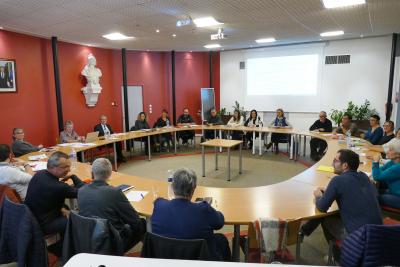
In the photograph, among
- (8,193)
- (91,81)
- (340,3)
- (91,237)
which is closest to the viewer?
(91,237)

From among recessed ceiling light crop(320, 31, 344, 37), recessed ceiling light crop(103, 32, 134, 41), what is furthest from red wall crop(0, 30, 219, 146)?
recessed ceiling light crop(320, 31, 344, 37)

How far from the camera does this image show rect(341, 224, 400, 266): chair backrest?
5.71ft

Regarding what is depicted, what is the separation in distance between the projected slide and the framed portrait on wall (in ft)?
21.7

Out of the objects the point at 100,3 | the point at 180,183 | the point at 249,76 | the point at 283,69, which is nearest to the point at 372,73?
the point at 283,69

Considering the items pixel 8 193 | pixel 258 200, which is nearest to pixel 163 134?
pixel 8 193

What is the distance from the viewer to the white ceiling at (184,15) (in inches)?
165

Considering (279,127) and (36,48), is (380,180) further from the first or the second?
(36,48)

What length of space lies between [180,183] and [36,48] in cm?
594

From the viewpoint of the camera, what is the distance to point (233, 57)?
9.83 m

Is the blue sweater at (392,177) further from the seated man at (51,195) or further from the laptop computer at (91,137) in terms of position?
the laptop computer at (91,137)

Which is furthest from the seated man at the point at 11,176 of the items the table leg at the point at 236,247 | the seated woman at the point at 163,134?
the seated woman at the point at 163,134

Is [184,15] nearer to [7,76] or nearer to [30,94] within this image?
[7,76]

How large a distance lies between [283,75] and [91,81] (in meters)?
5.63

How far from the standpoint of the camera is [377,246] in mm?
1741
